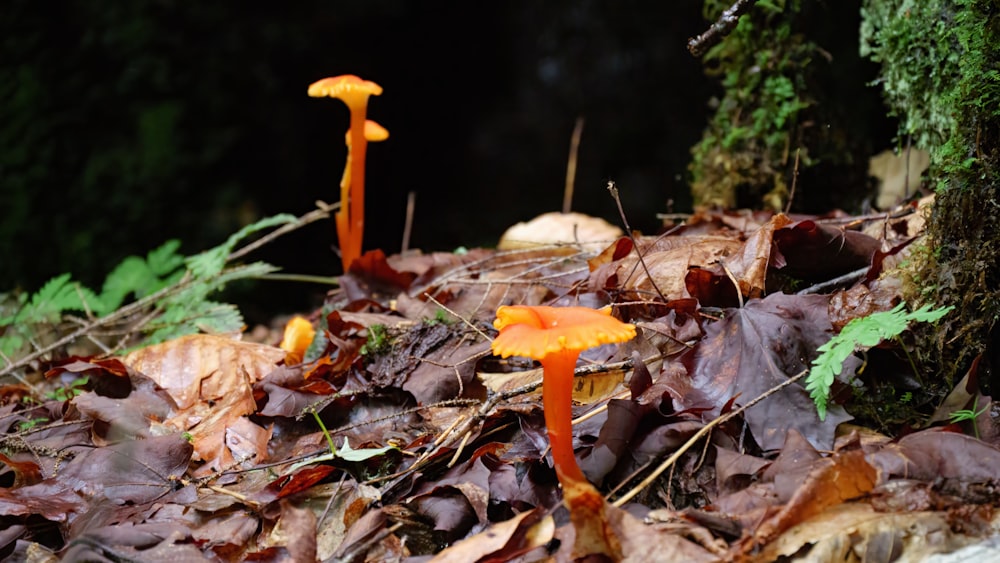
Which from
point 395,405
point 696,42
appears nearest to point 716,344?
point 696,42

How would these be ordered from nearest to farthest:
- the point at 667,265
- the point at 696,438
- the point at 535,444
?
the point at 696,438 → the point at 535,444 → the point at 667,265

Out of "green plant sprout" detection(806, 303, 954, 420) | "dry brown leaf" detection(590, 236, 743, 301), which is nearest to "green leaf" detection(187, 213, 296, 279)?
"dry brown leaf" detection(590, 236, 743, 301)

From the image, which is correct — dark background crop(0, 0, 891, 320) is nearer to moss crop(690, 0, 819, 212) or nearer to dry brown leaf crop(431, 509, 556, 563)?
moss crop(690, 0, 819, 212)

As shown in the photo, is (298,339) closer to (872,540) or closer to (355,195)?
(355,195)

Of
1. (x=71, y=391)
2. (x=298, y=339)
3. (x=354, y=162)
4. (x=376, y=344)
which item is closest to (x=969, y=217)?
(x=376, y=344)

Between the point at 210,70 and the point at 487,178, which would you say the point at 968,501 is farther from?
the point at 210,70

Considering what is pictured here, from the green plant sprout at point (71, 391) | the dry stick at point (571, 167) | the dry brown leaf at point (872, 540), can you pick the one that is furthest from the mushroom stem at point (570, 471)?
the dry stick at point (571, 167)
